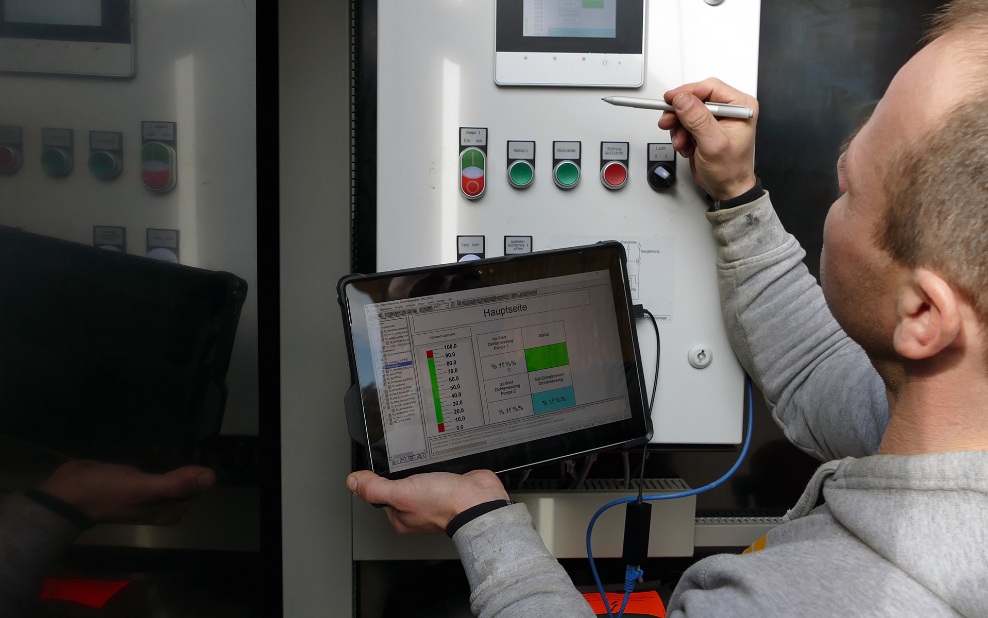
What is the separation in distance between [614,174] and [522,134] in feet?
0.45

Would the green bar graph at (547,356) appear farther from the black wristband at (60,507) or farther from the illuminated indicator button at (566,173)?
the black wristband at (60,507)

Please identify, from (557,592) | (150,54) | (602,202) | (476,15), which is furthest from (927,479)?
(150,54)

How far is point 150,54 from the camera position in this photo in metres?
0.82

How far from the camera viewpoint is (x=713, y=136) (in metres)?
0.90

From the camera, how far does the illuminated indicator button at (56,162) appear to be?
609 millimetres

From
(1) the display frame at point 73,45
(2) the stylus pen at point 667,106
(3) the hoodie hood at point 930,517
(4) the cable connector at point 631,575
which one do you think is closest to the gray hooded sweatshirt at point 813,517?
(3) the hoodie hood at point 930,517

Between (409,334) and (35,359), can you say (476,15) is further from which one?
(35,359)

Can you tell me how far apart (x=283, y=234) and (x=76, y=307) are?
15.2 inches

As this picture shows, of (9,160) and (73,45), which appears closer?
(9,160)

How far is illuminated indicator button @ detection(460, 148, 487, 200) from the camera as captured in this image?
3.14ft

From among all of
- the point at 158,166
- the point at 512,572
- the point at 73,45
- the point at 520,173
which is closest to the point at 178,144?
the point at 158,166

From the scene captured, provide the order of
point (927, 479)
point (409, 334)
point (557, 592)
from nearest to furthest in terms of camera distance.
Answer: point (927, 479) < point (557, 592) < point (409, 334)

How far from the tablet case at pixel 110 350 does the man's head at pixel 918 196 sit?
76 cm

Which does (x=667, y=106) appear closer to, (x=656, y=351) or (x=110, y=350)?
(x=656, y=351)
